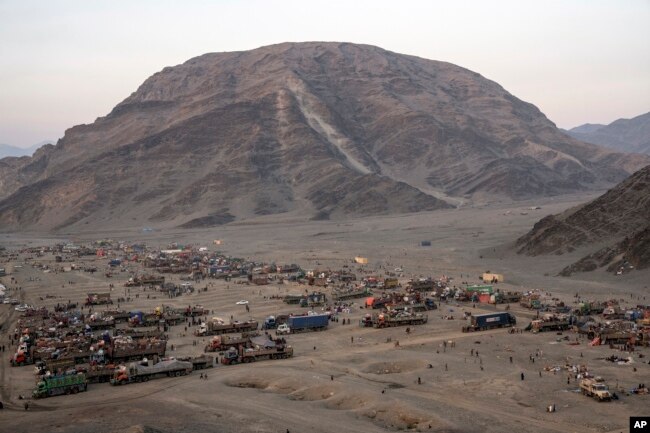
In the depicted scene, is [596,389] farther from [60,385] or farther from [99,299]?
[99,299]

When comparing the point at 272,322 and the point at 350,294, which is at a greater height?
the point at 350,294

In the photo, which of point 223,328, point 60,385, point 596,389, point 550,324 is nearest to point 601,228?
point 550,324

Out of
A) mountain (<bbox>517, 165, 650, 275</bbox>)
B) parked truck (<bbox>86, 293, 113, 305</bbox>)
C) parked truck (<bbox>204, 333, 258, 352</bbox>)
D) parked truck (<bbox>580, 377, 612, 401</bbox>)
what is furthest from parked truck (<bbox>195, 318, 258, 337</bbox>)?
mountain (<bbox>517, 165, 650, 275</bbox>)

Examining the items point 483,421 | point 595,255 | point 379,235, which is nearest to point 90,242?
point 379,235

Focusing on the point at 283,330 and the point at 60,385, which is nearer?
the point at 60,385

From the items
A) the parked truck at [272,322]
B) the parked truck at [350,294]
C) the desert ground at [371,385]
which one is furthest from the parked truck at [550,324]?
the parked truck at [350,294]

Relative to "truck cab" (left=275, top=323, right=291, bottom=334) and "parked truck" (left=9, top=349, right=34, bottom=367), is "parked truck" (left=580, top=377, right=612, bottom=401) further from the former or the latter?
"parked truck" (left=9, top=349, right=34, bottom=367)

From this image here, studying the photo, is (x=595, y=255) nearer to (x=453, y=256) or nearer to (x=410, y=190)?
(x=453, y=256)
